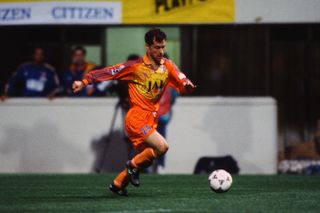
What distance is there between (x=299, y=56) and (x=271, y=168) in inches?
109

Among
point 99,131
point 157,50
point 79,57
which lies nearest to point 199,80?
point 99,131

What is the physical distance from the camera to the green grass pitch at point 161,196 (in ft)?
30.0

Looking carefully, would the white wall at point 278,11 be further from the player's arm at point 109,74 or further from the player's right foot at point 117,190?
the player's right foot at point 117,190

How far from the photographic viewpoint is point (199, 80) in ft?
62.5

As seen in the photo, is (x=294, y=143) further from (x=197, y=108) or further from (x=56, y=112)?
(x=56, y=112)

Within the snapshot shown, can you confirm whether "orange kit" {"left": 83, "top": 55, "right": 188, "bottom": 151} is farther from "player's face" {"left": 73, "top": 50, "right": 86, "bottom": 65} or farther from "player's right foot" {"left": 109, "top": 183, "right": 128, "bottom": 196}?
"player's face" {"left": 73, "top": 50, "right": 86, "bottom": 65}

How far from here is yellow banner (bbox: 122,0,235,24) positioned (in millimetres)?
16969

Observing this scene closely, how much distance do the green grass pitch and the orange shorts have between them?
0.63 metres

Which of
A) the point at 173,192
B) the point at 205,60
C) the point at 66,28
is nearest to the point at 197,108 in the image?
the point at 205,60

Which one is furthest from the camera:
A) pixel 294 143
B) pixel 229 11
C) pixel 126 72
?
pixel 294 143

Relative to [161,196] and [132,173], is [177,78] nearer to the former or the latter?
[132,173]

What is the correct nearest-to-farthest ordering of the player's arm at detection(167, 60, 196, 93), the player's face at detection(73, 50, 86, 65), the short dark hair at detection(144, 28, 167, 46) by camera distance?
1. the short dark hair at detection(144, 28, 167, 46)
2. the player's arm at detection(167, 60, 196, 93)
3. the player's face at detection(73, 50, 86, 65)

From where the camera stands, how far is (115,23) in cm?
1716

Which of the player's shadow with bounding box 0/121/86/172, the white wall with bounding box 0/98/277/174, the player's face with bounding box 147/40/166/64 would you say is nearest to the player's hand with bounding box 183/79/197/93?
the player's face with bounding box 147/40/166/64
